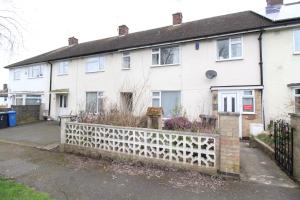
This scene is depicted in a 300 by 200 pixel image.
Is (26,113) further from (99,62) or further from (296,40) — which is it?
(296,40)

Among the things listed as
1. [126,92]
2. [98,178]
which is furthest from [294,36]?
[98,178]

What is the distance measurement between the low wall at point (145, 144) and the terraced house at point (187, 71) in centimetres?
146

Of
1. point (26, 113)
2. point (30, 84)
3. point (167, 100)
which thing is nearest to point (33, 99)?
point (30, 84)

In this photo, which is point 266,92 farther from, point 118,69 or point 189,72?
point 118,69

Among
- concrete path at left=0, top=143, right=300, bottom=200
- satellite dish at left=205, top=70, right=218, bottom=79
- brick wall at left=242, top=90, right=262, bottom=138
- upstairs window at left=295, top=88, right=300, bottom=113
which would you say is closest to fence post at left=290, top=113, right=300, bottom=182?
concrete path at left=0, top=143, right=300, bottom=200

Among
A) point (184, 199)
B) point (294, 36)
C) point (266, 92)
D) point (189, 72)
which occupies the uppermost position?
point (294, 36)

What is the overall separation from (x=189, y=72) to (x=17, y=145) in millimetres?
9727

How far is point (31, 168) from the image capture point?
5.92 meters

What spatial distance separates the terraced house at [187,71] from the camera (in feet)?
34.9

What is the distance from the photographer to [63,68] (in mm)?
18703

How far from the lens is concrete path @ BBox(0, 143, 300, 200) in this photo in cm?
420

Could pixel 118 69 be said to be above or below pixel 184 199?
above

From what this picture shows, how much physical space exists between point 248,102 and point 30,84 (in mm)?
20087

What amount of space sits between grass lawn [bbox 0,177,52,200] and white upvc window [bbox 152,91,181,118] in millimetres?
9340
